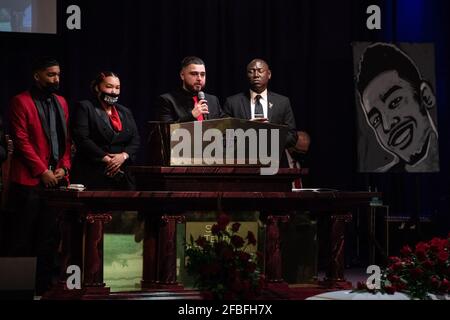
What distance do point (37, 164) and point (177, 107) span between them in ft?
3.34

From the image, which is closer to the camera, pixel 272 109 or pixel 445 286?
pixel 445 286

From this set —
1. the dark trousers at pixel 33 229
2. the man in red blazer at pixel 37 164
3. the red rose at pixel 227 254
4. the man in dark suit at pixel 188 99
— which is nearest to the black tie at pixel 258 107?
the man in dark suit at pixel 188 99

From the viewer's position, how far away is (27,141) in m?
6.05

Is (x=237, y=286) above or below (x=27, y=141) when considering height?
below

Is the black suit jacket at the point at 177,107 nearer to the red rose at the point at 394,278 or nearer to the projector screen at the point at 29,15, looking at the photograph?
the projector screen at the point at 29,15

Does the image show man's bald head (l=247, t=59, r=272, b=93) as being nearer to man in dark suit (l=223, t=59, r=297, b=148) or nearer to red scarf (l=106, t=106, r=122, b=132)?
man in dark suit (l=223, t=59, r=297, b=148)

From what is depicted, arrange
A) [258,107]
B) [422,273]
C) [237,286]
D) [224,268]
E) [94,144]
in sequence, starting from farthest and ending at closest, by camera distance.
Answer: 1. [258,107]
2. [94,144]
3. [422,273]
4. [224,268]
5. [237,286]

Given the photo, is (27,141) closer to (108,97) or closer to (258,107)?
(108,97)

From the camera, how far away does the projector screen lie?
7.52m

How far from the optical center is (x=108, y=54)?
8250 millimetres

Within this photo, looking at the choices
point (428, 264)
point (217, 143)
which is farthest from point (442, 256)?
point (217, 143)

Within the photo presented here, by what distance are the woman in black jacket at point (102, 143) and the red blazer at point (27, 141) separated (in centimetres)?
23
